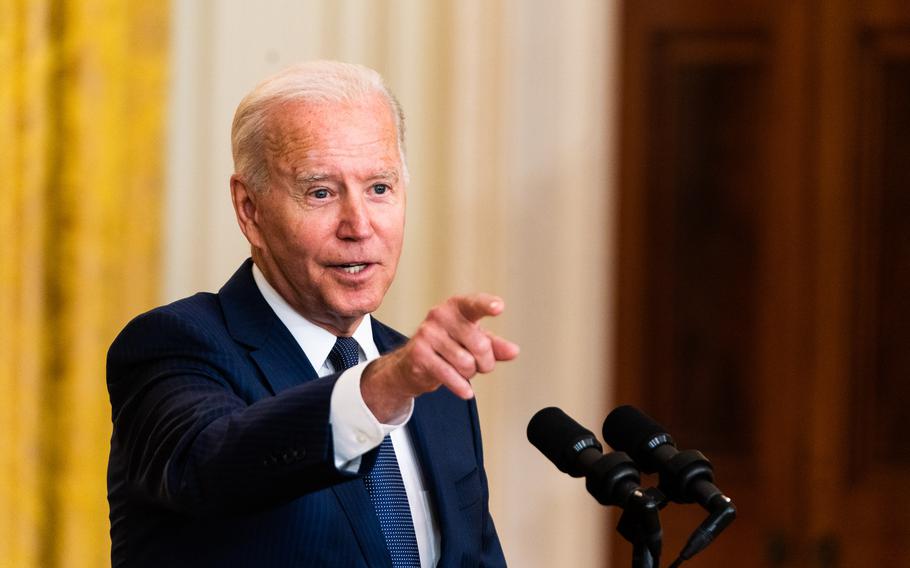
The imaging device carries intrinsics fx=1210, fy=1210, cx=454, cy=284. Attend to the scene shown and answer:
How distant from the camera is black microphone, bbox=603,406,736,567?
1541 millimetres

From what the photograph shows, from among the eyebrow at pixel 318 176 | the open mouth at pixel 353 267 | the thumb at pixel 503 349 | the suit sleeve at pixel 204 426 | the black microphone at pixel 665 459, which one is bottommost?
the black microphone at pixel 665 459

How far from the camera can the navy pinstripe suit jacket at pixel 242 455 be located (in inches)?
56.4

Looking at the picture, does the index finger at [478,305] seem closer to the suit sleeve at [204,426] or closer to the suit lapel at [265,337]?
the suit sleeve at [204,426]

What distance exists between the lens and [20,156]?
2.96 meters

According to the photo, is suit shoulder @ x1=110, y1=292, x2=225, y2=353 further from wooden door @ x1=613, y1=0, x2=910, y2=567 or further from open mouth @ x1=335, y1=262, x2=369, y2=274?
wooden door @ x1=613, y1=0, x2=910, y2=567

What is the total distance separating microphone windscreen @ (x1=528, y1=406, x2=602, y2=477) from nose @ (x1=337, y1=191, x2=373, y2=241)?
0.43 metres

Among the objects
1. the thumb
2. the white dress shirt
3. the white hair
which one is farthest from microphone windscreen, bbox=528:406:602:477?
the white hair

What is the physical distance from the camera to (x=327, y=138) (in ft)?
6.24

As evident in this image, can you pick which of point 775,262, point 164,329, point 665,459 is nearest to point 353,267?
point 164,329

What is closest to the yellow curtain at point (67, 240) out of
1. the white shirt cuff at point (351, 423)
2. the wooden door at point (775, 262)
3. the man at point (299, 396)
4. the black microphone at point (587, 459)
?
the man at point (299, 396)

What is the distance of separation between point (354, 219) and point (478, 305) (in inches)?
27.9

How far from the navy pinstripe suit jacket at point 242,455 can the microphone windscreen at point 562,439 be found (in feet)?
0.96

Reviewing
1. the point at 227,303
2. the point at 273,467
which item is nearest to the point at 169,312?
the point at 227,303

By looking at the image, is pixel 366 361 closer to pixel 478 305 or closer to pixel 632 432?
pixel 632 432
